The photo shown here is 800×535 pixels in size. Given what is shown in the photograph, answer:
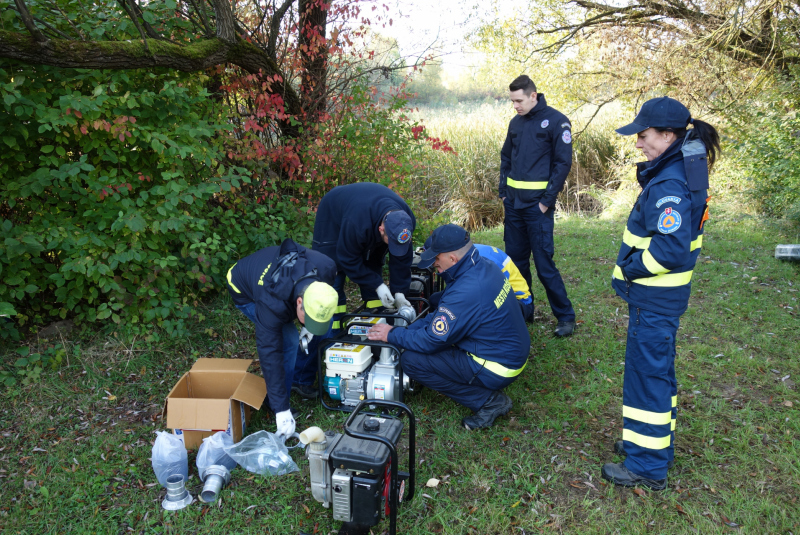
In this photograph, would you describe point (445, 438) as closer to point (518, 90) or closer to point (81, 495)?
point (81, 495)

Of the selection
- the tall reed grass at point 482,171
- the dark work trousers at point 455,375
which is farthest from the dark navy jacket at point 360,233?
the tall reed grass at point 482,171

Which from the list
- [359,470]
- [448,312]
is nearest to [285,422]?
[359,470]

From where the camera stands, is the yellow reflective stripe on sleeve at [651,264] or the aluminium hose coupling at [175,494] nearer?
the yellow reflective stripe on sleeve at [651,264]

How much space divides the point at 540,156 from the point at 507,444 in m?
2.91

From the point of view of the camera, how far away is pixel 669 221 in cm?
282

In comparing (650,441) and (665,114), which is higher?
(665,114)

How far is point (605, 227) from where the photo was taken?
31.3ft

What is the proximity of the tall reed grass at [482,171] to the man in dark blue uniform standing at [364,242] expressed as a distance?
555 cm

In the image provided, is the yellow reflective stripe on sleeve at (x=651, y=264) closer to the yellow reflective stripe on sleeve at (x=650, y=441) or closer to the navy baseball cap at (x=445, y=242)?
the yellow reflective stripe on sleeve at (x=650, y=441)

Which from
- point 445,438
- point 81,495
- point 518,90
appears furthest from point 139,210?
point 518,90

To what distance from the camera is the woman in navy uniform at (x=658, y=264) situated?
9.26 ft

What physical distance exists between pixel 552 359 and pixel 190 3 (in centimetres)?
527

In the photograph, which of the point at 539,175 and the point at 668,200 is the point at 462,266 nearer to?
the point at 668,200

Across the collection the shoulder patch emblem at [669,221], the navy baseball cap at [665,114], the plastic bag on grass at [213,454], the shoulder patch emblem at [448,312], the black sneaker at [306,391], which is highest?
the navy baseball cap at [665,114]
